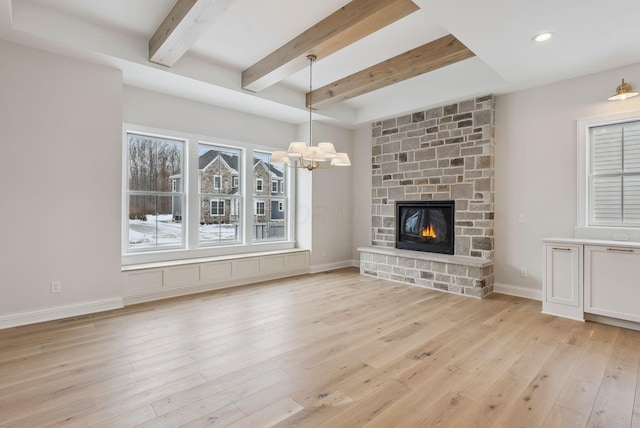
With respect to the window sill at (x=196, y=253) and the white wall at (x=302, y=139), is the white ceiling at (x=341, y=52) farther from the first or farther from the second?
the window sill at (x=196, y=253)

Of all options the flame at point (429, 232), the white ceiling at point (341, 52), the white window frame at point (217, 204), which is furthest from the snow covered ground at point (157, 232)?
the flame at point (429, 232)

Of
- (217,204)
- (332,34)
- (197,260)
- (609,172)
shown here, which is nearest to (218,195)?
(217,204)

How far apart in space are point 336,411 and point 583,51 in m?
4.28

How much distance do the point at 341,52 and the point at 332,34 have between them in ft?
2.85

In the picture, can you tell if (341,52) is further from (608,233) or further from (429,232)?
(608,233)

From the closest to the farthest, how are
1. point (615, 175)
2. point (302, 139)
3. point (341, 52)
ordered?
point (615, 175) → point (341, 52) → point (302, 139)

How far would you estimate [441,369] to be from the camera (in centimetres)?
250

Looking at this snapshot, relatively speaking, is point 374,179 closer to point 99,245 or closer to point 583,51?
point 583,51

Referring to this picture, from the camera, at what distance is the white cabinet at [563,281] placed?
3.59 m

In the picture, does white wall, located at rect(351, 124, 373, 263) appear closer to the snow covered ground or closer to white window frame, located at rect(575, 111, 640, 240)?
the snow covered ground

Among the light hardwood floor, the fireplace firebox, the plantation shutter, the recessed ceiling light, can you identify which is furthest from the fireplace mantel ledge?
the recessed ceiling light

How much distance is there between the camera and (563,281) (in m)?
3.70

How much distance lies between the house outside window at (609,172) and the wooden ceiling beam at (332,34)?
305 centimetres

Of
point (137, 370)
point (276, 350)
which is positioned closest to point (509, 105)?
point (276, 350)
